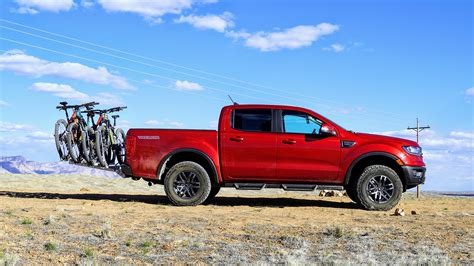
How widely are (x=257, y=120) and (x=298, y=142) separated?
974 mm

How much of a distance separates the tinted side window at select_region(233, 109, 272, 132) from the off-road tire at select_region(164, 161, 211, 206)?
3.93 ft

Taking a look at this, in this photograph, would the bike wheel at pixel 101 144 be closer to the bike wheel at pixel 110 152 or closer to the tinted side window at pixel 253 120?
the bike wheel at pixel 110 152

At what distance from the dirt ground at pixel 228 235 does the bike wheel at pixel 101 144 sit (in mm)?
2068

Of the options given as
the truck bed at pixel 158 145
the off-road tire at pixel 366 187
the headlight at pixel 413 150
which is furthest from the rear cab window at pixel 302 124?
the headlight at pixel 413 150

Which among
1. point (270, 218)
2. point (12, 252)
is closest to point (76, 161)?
point (270, 218)

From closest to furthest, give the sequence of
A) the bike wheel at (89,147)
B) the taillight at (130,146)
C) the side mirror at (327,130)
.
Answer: the side mirror at (327,130) < the taillight at (130,146) < the bike wheel at (89,147)

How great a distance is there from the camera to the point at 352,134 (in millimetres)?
11648

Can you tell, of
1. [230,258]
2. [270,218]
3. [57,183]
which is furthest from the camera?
[57,183]

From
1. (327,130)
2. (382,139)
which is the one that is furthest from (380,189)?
(327,130)

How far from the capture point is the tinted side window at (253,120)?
38.6 ft

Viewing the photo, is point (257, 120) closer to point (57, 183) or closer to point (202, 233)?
point (202, 233)

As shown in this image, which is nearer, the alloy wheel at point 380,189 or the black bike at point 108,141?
the alloy wheel at point 380,189

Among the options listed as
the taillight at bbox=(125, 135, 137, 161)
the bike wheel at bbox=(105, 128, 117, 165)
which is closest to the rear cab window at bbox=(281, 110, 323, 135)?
the taillight at bbox=(125, 135, 137, 161)

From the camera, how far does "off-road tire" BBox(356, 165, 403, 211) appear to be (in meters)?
11.4
